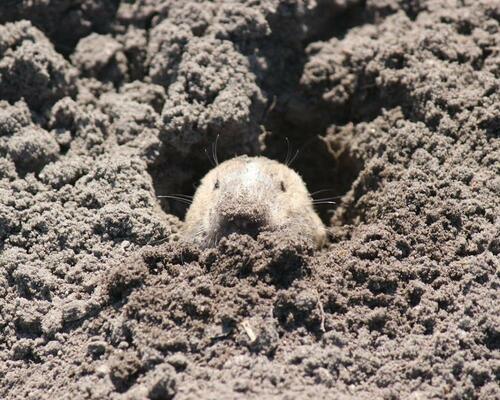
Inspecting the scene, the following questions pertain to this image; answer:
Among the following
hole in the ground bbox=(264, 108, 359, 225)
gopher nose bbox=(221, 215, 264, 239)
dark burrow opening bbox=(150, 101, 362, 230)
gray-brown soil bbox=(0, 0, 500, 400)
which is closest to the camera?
gray-brown soil bbox=(0, 0, 500, 400)

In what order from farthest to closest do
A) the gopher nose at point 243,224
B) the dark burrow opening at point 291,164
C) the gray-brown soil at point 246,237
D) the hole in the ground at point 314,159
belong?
the hole in the ground at point 314,159 < the dark burrow opening at point 291,164 < the gopher nose at point 243,224 < the gray-brown soil at point 246,237

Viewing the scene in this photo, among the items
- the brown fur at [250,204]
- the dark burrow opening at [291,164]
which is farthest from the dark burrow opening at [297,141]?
the brown fur at [250,204]

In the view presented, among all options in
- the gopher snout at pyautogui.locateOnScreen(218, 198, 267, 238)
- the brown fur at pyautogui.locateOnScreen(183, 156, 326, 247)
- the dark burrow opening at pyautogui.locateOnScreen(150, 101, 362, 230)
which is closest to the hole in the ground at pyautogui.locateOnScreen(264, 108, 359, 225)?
the dark burrow opening at pyautogui.locateOnScreen(150, 101, 362, 230)

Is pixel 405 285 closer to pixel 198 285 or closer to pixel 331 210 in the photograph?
pixel 198 285

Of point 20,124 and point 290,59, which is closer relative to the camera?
point 20,124

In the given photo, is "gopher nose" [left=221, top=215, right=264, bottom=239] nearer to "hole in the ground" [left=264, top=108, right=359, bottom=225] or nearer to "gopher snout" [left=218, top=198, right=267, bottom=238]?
"gopher snout" [left=218, top=198, right=267, bottom=238]

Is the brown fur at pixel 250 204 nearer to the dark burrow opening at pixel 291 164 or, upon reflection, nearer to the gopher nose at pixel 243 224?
the gopher nose at pixel 243 224

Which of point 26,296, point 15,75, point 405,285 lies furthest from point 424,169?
point 15,75

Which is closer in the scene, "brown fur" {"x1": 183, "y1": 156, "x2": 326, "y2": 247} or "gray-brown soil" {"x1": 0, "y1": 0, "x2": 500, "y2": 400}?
"gray-brown soil" {"x1": 0, "y1": 0, "x2": 500, "y2": 400}
